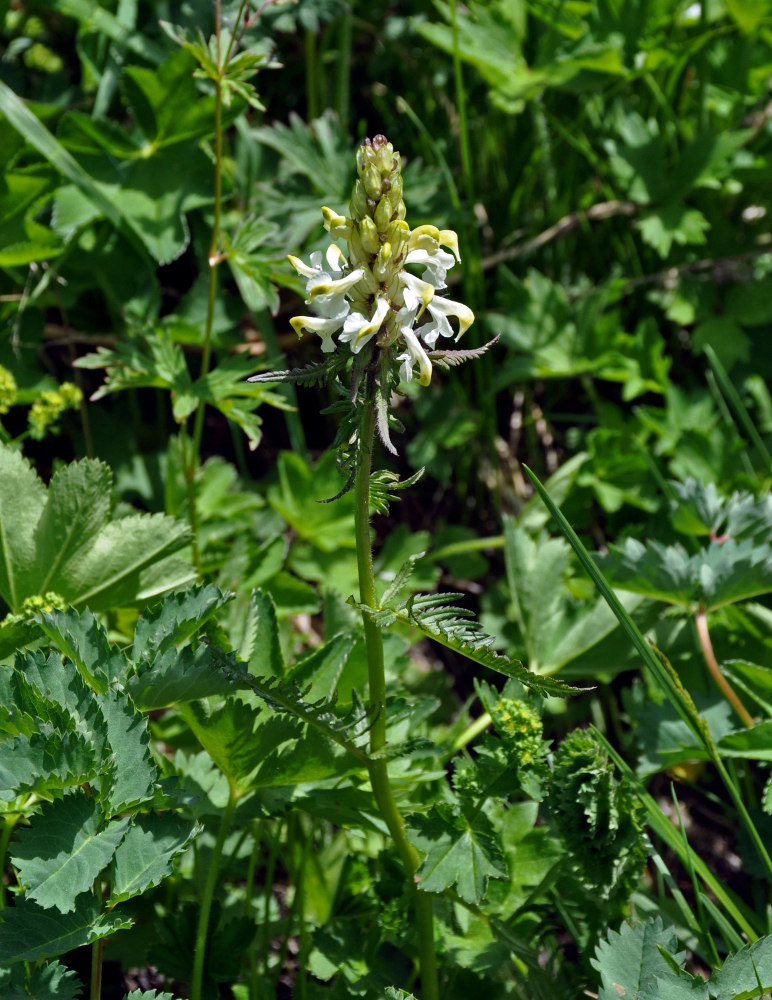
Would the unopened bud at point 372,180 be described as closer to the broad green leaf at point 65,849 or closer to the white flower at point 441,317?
the white flower at point 441,317

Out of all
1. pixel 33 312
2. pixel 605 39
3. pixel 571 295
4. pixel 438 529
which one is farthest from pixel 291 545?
→ pixel 605 39

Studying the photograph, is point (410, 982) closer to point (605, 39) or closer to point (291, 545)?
point (291, 545)

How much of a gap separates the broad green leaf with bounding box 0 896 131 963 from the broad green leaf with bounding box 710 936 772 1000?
0.85 m

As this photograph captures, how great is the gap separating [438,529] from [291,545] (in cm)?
52

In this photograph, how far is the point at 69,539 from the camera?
180 cm

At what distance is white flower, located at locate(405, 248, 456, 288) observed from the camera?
131 cm

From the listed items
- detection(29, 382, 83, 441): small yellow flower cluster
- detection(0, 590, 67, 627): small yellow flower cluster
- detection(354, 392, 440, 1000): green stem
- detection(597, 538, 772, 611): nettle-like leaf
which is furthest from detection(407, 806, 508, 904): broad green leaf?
detection(29, 382, 83, 441): small yellow flower cluster

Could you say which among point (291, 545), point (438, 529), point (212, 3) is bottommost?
point (438, 529)

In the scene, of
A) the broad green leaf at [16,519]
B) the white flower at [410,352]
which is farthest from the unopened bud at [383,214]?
the broad green leaf at [16,519]

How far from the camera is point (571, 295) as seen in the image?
2.97 meters

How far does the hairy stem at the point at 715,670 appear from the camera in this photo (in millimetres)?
1921

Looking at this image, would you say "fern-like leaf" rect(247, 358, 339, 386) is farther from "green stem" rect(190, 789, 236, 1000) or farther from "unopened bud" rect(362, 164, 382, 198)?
"green stem" rect(190, 789, 236, 1000)

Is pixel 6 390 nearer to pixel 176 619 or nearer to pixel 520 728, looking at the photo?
pixel 176 619

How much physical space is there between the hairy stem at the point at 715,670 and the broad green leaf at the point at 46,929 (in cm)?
128
